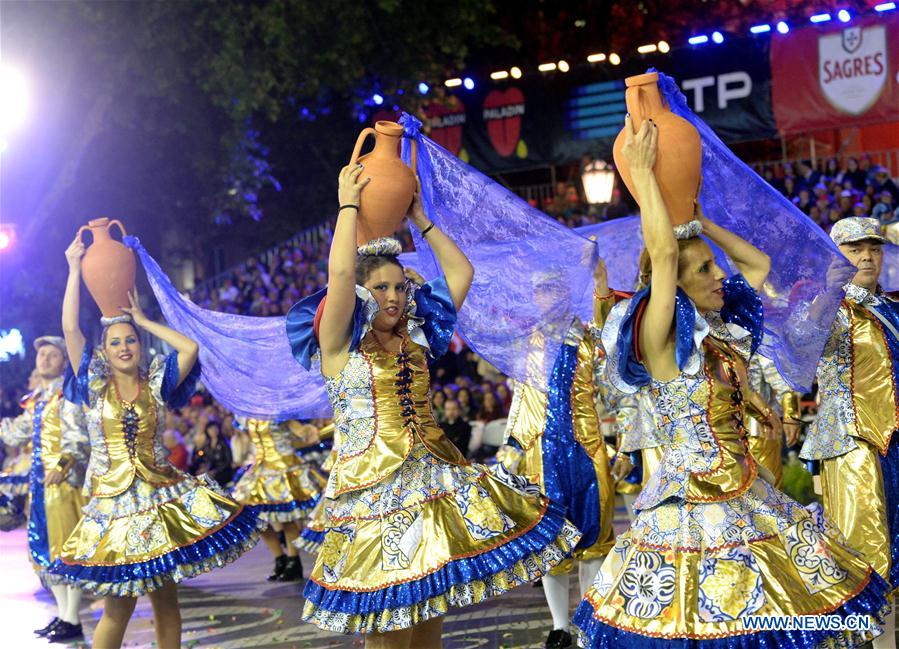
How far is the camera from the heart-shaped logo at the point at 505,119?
19672 mm

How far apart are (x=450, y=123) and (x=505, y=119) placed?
917 mm

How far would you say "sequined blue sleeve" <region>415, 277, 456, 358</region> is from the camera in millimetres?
5434

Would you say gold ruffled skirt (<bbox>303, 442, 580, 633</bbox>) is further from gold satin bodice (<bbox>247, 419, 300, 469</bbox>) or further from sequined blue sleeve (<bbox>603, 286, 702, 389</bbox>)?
gold satin bodice (<bbox>247, 419, 300, 469</bbox>)

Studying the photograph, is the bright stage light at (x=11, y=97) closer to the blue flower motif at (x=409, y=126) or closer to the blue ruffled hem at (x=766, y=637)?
the blue flower motif at (x=409, y=126)

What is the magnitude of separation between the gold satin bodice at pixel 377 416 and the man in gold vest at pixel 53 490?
4.00 m

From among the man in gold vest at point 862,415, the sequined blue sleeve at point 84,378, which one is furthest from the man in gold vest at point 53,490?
the man in gold vest at point 862,415

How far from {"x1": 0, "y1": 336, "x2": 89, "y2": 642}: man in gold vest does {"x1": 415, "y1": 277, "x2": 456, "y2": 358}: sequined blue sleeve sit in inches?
159

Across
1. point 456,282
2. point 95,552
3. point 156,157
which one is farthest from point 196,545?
point 156,157

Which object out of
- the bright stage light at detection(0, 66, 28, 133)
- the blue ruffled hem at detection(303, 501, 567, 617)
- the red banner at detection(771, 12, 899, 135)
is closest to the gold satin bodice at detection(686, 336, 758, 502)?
the blue ruffled hem at detection(303, 501, 567, 617)

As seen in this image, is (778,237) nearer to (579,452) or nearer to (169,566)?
(579,452)

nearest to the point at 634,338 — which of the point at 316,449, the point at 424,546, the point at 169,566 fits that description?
the point at 424,546

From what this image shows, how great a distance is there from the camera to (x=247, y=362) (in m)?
7.43

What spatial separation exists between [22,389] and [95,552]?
17149mm

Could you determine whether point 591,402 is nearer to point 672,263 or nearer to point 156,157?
point 672,263
